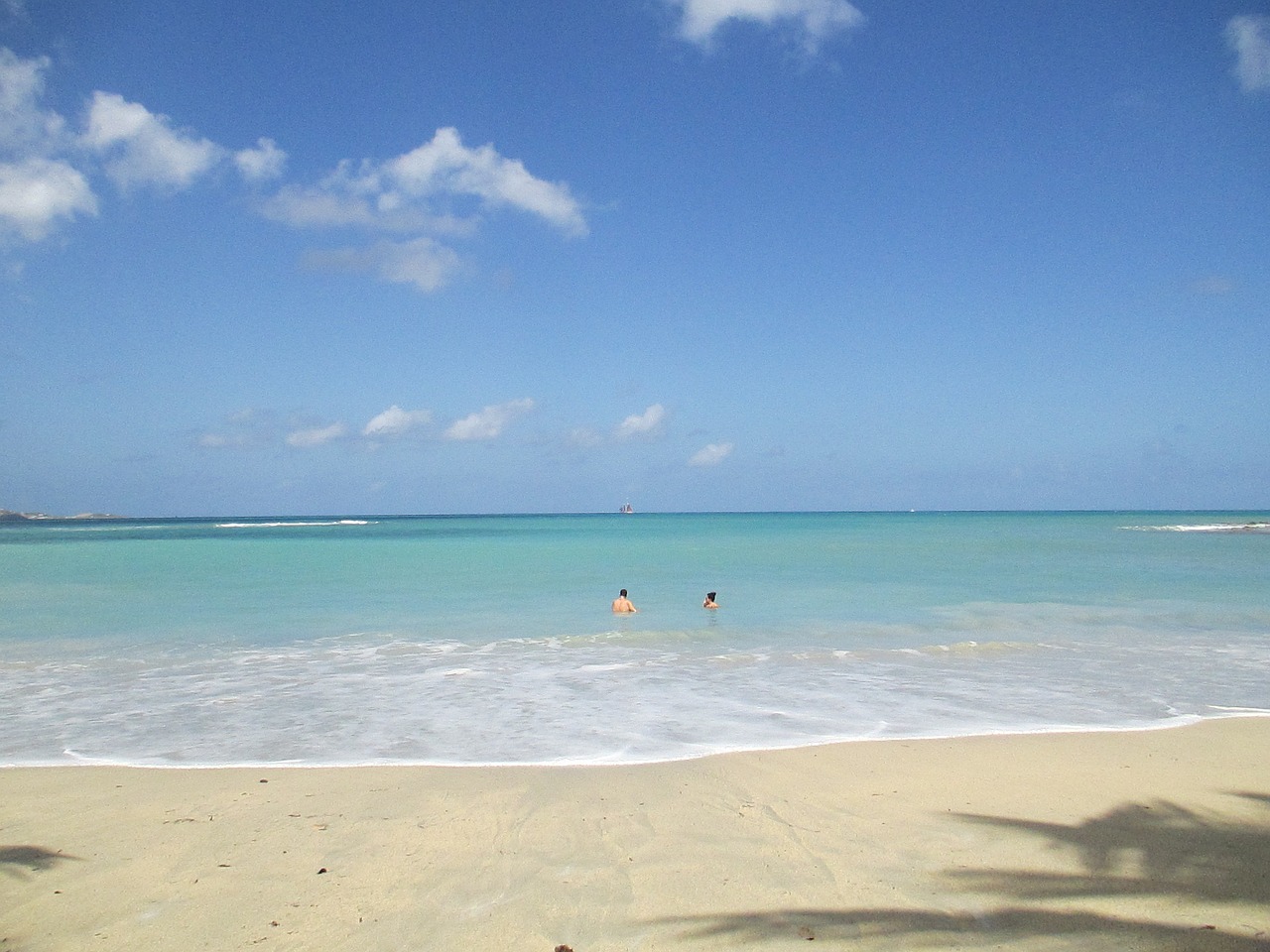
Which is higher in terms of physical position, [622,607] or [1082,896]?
[1082,896]

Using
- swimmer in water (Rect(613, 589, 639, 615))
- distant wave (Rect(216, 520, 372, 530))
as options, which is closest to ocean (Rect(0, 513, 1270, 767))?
swimmer in water (Rect(613, 589, 639, 615))

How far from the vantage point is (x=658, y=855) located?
4.62 meters

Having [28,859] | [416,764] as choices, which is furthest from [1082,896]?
[28,859]

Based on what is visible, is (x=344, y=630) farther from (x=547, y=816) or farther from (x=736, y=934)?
(x=736, y=934)

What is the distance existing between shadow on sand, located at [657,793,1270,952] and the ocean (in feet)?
8.51

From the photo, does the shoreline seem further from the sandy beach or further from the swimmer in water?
the swimmer in water

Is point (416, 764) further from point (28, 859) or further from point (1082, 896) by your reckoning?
point (1082, 896)

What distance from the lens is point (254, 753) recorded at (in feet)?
22.4

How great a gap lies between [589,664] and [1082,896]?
25.0ft

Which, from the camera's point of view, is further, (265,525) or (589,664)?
(265,525)

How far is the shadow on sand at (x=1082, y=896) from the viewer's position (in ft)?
12.0

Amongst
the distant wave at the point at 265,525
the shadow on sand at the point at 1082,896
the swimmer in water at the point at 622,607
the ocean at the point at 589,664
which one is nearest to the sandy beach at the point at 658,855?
the shadow on sand at the point at 1082,896

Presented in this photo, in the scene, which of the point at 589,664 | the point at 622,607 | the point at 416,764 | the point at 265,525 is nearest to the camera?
the point at 416,764

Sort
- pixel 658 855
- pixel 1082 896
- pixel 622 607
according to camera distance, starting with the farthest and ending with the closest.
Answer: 1. pixel 622 607
2. pixel 658 855
3. pixel 1082 896
